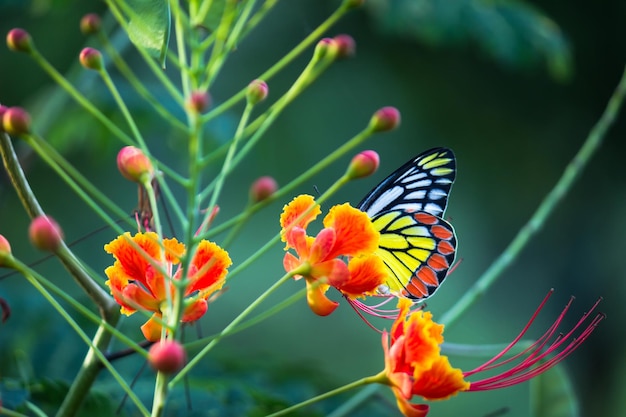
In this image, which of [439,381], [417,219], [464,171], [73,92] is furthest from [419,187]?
[464,171]

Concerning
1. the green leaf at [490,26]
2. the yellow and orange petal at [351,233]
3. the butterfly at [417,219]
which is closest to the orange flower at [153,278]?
the yellow and orange petal at [351,233]

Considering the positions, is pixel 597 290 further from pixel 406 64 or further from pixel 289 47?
pixel 289 47

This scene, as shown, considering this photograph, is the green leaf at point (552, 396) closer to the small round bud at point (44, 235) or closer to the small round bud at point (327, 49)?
the small round bud at point (327, 49)

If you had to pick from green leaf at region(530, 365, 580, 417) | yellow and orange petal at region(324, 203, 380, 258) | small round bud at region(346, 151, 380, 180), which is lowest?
green leaf at region(530, 365, 580, 417)

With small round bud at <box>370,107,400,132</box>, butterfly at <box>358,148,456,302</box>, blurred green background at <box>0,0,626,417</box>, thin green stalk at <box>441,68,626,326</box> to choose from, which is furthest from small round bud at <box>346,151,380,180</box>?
blurred green background at <box>0,0,626,417</box>

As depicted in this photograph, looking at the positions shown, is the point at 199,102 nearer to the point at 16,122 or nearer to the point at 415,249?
the point at 16,122

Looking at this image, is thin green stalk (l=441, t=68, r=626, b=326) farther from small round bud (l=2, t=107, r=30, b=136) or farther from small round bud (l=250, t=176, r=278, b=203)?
small round bud (l=2, t=107, r=30, b=136)

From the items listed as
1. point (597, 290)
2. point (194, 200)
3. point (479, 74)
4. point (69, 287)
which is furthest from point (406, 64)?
point (194, 200)
